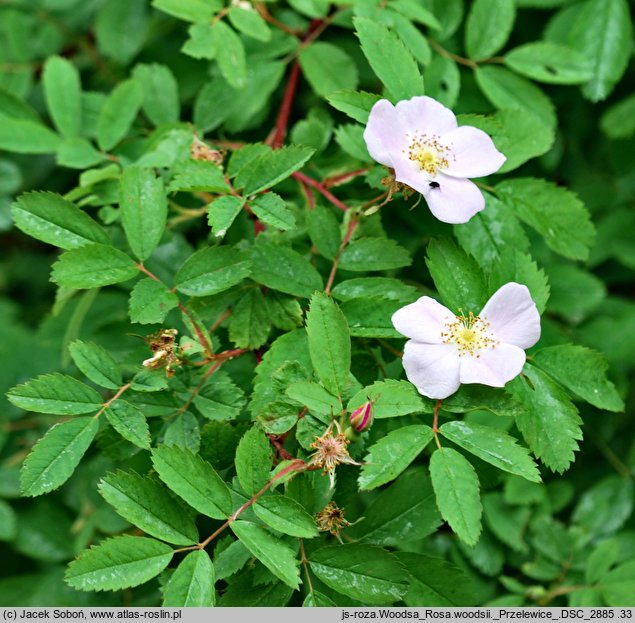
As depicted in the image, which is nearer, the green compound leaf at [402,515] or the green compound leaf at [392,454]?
the green compound leaf at [392,454]

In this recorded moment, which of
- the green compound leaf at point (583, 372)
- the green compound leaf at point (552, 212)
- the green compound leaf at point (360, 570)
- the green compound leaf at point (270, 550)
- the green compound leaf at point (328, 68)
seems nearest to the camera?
the green compound leaf at point (270, 550)

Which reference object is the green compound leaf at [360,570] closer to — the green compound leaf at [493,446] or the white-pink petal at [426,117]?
the green compound leaf at [493,446]

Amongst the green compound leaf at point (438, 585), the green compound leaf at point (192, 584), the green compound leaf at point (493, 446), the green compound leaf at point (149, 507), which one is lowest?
the green compound leaf at point (438, 585)

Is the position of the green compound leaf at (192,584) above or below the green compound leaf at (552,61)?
below

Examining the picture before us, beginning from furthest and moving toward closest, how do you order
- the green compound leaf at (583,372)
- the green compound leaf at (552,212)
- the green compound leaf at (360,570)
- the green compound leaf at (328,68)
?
the green compound leaf at (328,68)
the green compound leaf at (552,212)
the green compound leaf at (583,372)
the green compound leaf at (360,570)

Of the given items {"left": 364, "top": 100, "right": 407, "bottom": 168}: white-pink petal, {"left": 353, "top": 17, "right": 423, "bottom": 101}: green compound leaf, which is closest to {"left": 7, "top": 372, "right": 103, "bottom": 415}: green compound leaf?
{"left": 364, "top": 100, "right": 407, "bottom": 168}: white-pink petal

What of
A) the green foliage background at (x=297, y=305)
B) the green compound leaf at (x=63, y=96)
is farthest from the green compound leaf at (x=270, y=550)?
the green compound leaf at (x=63, y=96)

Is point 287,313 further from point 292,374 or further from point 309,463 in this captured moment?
point 309,463
